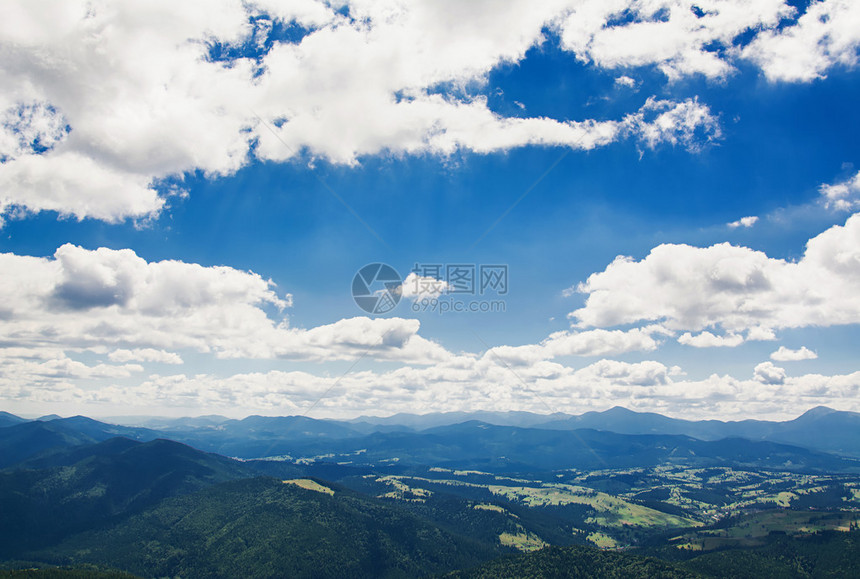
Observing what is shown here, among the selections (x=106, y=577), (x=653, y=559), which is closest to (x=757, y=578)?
(x=653, y=559)

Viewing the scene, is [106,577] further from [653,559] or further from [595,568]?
[653,559]

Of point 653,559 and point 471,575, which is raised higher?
point 653,559

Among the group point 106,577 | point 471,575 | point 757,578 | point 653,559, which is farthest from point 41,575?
point 757,578

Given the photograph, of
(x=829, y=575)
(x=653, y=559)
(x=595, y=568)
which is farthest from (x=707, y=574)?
(x=829, y=575)

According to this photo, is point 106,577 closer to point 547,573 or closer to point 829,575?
point 547,573

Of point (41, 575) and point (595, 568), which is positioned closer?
point (41, 575)

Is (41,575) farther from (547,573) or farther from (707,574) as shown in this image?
(707,574)

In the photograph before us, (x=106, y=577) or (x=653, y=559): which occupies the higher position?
(x=653, y=559)

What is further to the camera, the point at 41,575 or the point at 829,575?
the point at 829,575
